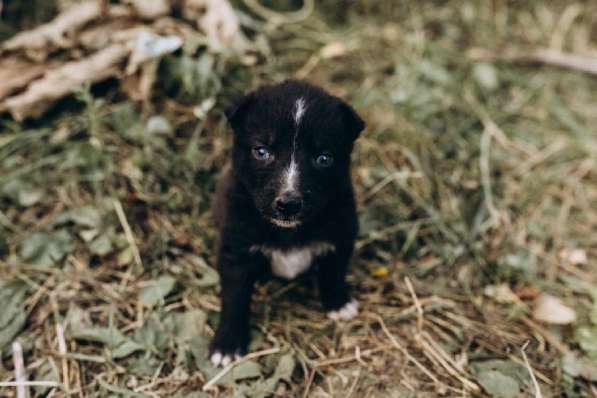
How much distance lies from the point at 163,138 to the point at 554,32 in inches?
184

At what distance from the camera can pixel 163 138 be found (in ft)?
15.4

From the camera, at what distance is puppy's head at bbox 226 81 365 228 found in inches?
124

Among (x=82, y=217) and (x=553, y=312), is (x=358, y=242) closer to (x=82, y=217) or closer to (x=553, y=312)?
(x=553, y=312)

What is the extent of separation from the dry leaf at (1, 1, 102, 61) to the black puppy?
80.1 inches

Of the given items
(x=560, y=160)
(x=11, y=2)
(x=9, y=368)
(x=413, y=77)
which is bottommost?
(x=9, y=368)

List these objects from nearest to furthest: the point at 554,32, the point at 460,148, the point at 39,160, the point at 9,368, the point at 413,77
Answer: the point at 9,368 → the point at 39,160 → the point at 460,148 → the point at 413,77 → the point at 554,32

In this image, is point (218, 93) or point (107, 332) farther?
point (218, 93)

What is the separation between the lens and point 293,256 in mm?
3518

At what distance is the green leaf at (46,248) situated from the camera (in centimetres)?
405

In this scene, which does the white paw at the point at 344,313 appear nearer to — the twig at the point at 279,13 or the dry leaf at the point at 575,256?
the dry leaf at the point at 575,256

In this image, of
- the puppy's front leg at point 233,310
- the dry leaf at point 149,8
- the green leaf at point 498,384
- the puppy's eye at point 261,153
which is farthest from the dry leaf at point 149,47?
the green leaf at point 498,384

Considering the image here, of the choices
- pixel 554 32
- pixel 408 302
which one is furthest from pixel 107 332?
pixel 554 32

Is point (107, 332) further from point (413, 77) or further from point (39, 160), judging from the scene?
point (413, 77)

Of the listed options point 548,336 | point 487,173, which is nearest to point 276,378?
point 548,336
